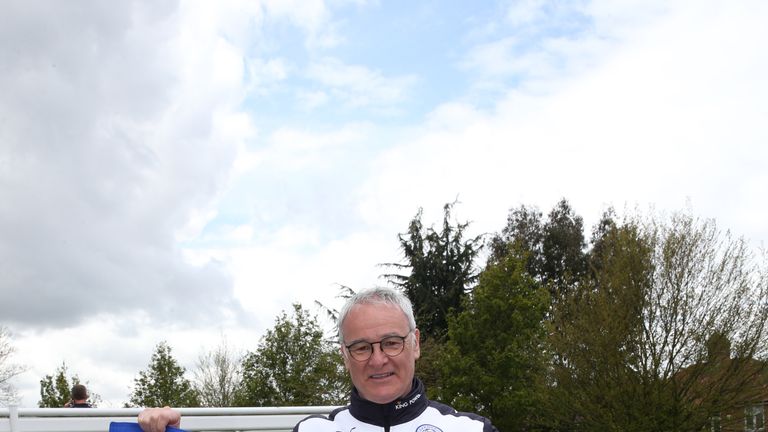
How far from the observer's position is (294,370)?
2895cm

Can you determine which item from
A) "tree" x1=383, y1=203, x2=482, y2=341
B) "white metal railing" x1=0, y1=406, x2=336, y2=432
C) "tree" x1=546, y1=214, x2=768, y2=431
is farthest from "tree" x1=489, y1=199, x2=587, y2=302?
"white metal railing" x1=0, y1=406, x2=336, y2=432

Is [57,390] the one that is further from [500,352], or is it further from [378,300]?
[378,300]

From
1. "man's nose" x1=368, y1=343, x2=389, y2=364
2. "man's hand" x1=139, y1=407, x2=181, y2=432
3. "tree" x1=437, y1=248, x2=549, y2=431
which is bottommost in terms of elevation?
"man's hand" x1=139, y1=407, x2=181, y2=432

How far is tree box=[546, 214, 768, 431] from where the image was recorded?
2264 cm

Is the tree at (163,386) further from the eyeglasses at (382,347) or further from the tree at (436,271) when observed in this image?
the eyeglasses at (382,347)

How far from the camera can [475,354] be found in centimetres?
2747

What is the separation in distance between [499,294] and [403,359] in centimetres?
2524

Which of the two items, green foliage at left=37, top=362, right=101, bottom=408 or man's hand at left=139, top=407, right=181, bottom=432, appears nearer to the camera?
man's hand at left=139, top=407, right=181, bottom=432

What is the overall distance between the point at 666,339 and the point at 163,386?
19112mm

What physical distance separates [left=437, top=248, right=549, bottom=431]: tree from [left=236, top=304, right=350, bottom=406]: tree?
3565 mm

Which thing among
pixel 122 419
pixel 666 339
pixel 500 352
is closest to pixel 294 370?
pixel 500 352

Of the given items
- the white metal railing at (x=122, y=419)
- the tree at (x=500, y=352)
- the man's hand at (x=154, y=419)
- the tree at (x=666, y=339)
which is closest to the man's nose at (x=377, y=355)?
the man's hand at (x=154, y=419)

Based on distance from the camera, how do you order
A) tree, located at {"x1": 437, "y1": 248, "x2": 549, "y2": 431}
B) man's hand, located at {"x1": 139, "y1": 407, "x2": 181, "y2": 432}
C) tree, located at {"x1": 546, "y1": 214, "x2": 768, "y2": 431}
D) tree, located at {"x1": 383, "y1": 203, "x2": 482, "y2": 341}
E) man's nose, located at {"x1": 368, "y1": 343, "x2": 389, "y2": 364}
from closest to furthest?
man's hand, located at {"x1": 139, "y1": 407, "x2": 181, "y2": 432}, man's nose, located at {"x1": 368, "y1": 343, "x2": 389, "y2": 364}, tree, located at {"x1": 546, "y1": 214, "x2": 768, "y2": 431}, tree, located at {"x1": 437, "y1": 248, "x2": 549, "y2": 431}, tree, located at {"x1": 383, "y1": 203, "x2": 482, "y2": 341}

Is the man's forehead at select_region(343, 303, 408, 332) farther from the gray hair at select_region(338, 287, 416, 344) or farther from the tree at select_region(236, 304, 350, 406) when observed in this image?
the tree at select_region(236, 304, 350, 406)
